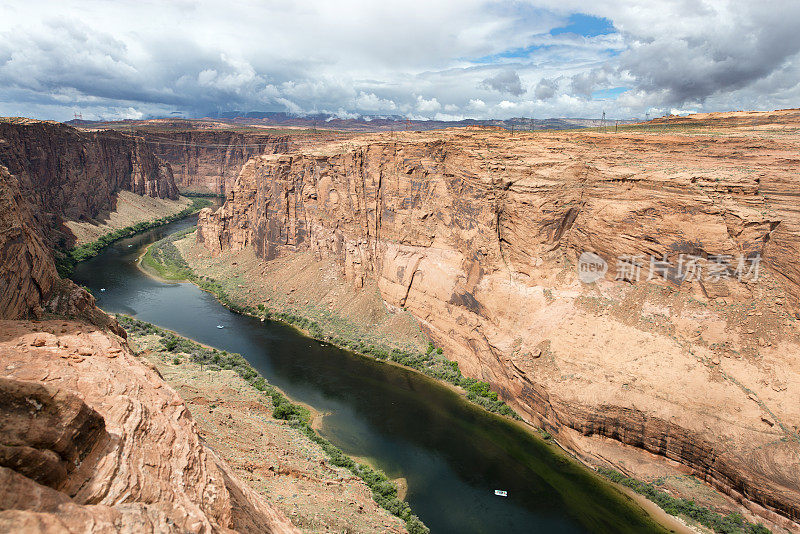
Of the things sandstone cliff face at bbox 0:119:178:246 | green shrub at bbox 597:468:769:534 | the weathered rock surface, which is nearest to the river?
green shrub at bbox 597:468:769:534

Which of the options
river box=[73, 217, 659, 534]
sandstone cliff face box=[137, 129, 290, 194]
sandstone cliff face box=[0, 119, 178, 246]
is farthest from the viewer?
sandstone cliff face box=[137, 129, 290, 194]

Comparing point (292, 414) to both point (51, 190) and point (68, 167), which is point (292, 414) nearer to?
point (51, 190)

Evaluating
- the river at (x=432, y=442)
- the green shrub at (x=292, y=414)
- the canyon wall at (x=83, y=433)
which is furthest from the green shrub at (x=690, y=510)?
the canyon wall at (x=83, y=433)

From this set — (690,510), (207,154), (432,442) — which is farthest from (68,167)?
(690,510)

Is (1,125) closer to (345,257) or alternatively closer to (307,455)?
(345,257)

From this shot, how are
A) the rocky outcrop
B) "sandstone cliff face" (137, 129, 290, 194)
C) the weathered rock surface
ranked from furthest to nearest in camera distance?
"sandstone cliff face" (137, 129, 290, 194), the rocky outcrop, the weathered rock surface

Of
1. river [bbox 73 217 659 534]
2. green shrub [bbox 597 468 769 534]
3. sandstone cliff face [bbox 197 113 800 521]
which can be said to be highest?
sandstone cliff face [bbox 197 113 800 521]

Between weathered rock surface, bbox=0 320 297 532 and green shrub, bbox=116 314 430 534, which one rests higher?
weathered rock surface, bbox=0 320 297 532

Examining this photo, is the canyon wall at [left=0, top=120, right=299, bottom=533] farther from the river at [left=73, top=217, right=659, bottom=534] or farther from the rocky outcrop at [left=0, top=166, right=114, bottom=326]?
the river at [left=73, top=217, right=659, bottom=534]

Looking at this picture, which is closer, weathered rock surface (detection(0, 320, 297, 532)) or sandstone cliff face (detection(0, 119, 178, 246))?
weathered rock surface (detection(0, 320, 297, 532))
